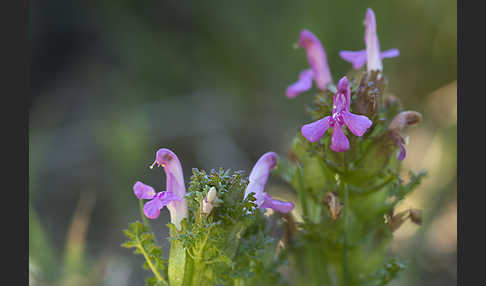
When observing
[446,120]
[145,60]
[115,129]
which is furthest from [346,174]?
[145,60]

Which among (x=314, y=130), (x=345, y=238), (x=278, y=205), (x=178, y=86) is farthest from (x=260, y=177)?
(x=178, y=86)

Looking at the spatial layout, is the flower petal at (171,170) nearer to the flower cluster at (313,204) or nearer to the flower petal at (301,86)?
the flower cluster at (313,204)

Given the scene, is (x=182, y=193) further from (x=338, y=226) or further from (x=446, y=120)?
(x=446, y=120)

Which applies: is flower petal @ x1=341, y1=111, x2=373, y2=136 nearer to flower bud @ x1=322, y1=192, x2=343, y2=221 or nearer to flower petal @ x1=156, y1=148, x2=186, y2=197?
flower bud @ x1=322, y1=192, x2=343, y2=221

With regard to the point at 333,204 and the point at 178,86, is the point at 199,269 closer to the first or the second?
the point at 333,204

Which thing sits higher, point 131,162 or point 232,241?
point 131,162

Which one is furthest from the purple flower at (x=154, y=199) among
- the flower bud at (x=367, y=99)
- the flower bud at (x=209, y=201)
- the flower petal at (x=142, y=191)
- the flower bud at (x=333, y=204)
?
the flower bud at (x=367, y=99)
